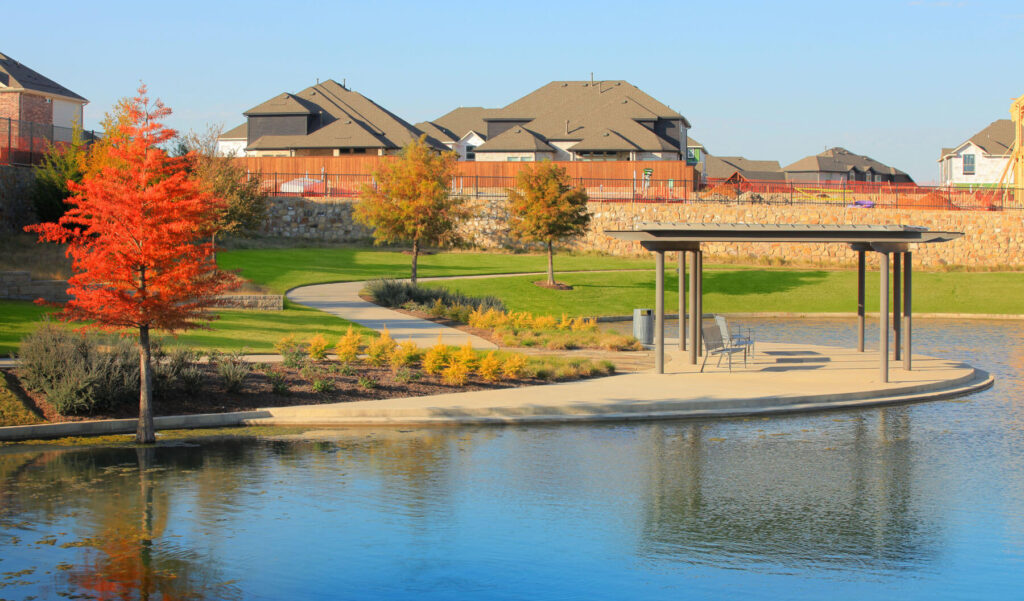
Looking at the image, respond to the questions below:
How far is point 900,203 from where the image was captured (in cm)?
5631

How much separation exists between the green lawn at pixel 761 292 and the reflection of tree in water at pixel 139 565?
2604 centimetres

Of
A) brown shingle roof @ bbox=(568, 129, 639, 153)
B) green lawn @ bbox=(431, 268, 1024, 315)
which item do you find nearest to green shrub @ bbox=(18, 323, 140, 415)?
green lawn @ bbox=(431, 268, 1024, 315)

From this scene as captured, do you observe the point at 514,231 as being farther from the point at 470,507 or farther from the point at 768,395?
the point at 470,507

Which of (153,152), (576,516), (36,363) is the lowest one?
(576,516)

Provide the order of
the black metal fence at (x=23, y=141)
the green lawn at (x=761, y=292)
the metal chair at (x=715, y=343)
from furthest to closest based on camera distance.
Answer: the green lawn at (x=761, y=292) → the black metal fence at (x=23, y=141) → the metal chair at (x=715, y=343)

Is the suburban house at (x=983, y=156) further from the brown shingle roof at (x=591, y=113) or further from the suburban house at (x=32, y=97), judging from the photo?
the suburban house at (x=32, y=97)

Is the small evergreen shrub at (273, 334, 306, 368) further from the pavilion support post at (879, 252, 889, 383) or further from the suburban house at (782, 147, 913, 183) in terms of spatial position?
the suburban house at (782, 147, 913, 183)

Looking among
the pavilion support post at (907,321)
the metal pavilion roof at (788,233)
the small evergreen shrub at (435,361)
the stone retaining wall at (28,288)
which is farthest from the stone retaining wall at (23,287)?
the pavilion support post at (907,321)

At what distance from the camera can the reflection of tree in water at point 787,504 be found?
927cm

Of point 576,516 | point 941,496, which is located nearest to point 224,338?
point 576,516

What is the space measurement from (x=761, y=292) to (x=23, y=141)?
3137 cm

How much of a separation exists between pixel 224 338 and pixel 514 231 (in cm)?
2213

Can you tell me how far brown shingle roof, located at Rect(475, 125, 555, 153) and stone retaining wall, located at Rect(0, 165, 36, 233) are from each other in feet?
140

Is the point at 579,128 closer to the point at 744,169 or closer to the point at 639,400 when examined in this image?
the point at 744,169
